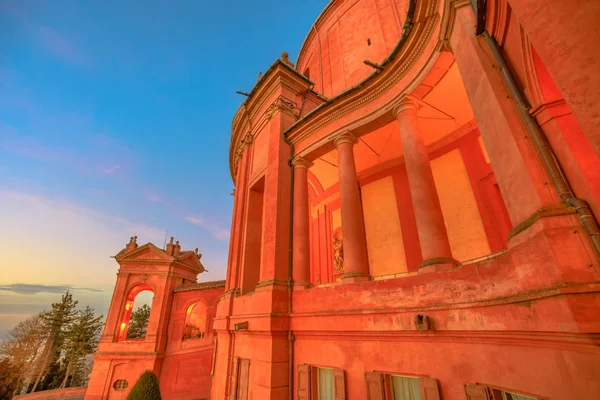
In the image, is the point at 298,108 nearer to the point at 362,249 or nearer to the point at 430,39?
the point at 430,39

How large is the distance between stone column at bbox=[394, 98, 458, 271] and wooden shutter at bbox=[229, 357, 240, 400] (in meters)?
6.29

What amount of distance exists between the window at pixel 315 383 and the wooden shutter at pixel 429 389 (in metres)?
2.08

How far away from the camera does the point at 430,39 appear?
637 centimetres

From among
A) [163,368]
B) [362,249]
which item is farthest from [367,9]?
[163,368]

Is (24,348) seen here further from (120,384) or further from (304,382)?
(304,382)

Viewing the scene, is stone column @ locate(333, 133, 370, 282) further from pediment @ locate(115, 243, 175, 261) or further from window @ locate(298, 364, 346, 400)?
pediment @ locate(115, 243, 175, 261)

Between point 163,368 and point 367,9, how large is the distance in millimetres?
29457

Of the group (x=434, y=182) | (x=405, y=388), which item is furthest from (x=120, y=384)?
(x=434, y=182)

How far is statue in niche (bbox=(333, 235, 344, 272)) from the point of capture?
13.8 meters

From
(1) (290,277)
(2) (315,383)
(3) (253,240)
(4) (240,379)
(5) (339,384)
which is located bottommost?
(4) (240,379)

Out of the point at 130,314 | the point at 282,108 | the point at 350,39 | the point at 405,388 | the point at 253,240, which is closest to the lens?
the point at 405,388

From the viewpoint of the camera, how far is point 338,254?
558 inches

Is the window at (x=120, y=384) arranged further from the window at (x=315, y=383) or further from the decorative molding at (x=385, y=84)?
the decorative molding at (x=385, y=84)

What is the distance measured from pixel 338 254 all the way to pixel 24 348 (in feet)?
130
